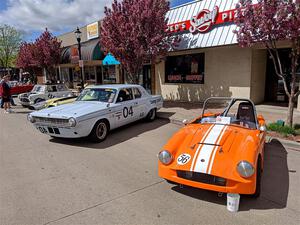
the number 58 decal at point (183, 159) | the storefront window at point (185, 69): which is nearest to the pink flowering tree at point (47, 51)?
the storefront window at point (185, 69)

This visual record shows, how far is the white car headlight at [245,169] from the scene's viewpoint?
2.88m

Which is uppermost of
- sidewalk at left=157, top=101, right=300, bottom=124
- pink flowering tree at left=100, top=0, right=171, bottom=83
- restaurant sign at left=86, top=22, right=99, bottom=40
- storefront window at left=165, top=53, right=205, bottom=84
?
restaurant sign at left=86, top=22, right=99, bottom=40

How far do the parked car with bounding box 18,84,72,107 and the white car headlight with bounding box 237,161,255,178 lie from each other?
11.2 metres

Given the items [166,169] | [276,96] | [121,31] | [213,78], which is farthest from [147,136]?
[276,96]

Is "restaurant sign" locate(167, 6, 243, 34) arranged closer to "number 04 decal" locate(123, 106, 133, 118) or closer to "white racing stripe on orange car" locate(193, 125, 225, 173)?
"number 04 decal" locate(123, 106, 133, 118)

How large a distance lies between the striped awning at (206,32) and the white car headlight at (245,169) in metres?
7.46

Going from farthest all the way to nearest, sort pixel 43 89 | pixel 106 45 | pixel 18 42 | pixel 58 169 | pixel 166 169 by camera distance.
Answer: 1. pixel 18 42
2. pixel 43 89
3. pixel 106 45
4. pixel 58 169
5. pixel 166 169

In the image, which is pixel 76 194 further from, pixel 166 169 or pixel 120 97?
pixel 120 97

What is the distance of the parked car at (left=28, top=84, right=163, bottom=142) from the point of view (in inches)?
218

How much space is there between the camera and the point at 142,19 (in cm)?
973

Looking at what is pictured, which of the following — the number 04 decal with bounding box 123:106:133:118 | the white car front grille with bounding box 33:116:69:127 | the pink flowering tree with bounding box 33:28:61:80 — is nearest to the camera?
the white car front grille with bounding box 33:116:69:127

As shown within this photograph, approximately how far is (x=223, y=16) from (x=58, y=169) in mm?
9108

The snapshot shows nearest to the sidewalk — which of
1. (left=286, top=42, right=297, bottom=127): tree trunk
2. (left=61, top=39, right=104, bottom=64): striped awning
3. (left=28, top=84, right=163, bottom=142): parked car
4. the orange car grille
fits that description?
(left=28, top=84, right=163, bottom=142): parked car

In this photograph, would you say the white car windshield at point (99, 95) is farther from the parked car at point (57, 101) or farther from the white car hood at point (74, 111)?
the parked car at point (57, 101)
